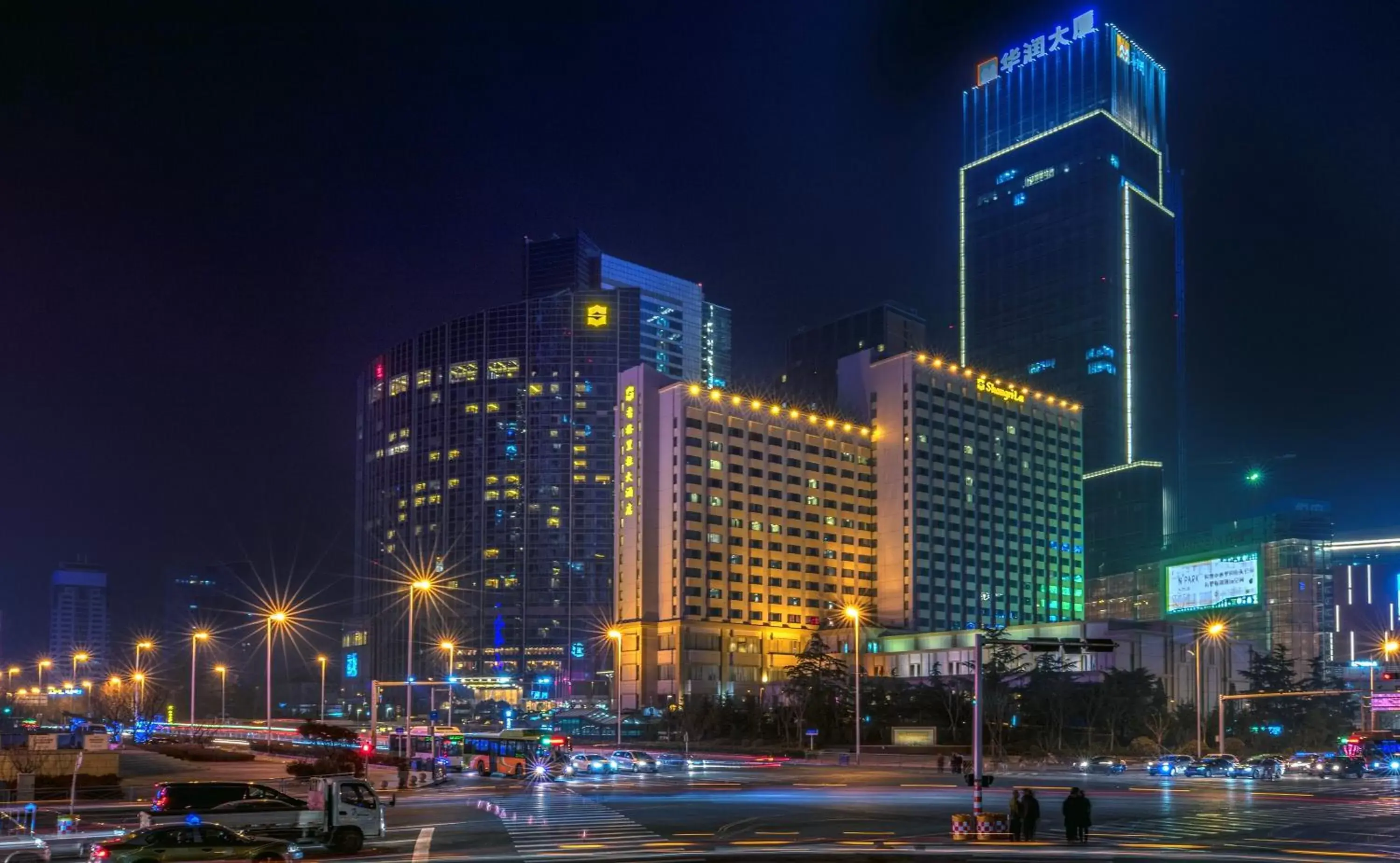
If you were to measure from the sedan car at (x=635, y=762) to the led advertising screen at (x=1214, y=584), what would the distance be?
Result: 95.6 m

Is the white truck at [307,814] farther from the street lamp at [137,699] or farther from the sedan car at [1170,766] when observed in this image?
the street lamp at [137,699]

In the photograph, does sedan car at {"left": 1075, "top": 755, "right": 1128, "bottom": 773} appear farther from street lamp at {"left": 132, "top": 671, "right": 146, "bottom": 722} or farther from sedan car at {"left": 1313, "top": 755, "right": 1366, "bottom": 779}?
street lamp at {"left": 132, "top": 671, "right": 146, "bottom": 722}

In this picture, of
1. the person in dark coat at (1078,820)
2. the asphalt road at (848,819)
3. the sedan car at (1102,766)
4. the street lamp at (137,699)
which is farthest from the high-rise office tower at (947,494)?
the person in dark coat at (1078,820)

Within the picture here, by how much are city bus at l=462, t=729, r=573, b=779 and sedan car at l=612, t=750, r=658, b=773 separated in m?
3.27

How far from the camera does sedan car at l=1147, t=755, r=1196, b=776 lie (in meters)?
75.4

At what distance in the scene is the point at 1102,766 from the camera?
81.3 meters

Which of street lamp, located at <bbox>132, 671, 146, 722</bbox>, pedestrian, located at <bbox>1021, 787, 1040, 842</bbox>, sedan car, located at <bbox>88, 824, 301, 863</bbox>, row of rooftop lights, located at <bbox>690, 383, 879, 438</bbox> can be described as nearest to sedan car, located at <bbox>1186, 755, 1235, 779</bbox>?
pedestrian, located at <bbox>1021, 787, 1040, 842</bbox>

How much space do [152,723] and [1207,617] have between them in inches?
4679

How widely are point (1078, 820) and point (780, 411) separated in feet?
454

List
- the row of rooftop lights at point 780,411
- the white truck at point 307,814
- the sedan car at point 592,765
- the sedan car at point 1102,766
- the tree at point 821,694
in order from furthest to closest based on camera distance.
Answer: the row of rooftop lights at point 780,411 → the tree at point 821,694 → the sedan car at point 1102,766 → the sedan car at point 592,765 → the white truck at point 307,814

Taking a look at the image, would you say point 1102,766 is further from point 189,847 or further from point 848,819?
point 189,847

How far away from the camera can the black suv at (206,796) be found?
36.1 metres

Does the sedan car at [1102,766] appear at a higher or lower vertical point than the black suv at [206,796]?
lower

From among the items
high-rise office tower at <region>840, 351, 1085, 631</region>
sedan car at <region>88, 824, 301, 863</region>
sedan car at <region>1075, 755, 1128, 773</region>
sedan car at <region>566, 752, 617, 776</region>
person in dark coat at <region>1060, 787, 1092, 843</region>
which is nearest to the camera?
sedan car at <region>88, 824, 301, 863</region>
